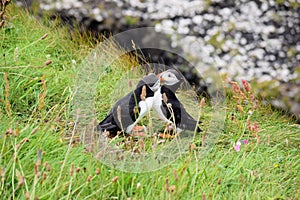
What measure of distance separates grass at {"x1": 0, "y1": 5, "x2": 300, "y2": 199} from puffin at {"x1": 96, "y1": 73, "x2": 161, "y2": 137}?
202 millimetres

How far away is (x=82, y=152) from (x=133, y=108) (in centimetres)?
37

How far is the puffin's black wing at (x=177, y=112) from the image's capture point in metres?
2.70

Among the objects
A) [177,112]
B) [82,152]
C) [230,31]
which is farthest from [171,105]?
[230,31]

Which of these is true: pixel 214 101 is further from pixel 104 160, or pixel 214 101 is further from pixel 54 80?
pixel 104 160

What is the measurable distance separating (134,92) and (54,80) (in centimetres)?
91

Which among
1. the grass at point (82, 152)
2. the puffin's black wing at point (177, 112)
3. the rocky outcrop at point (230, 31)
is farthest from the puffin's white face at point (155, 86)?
the rocky outcrop at point (230, 31)

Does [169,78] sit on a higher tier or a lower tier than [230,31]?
lower

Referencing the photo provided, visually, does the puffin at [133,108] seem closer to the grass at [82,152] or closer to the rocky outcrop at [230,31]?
the grass at [82,152]

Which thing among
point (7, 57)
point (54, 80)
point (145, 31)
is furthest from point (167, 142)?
point (145, 31)

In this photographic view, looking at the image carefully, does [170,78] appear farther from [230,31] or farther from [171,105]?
[230,31]

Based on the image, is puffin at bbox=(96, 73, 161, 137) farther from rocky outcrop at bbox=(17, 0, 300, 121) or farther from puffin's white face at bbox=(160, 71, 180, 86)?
rocky outcrop at bbox=(17, 0, 300, 121)

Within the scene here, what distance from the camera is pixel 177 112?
2.73m

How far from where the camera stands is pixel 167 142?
2.71 meters

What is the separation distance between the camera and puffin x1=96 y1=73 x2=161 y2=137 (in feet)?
8.36
